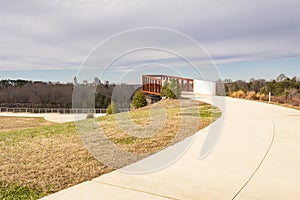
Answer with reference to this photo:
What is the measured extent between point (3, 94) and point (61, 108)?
16.1m

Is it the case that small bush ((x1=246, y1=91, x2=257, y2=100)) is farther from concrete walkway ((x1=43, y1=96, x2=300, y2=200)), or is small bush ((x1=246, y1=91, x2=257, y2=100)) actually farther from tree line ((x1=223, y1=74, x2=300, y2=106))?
concrete walkway ((x1=43, y1=96, x2=300, y2=200))

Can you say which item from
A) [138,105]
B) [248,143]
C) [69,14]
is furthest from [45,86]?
[248,143]

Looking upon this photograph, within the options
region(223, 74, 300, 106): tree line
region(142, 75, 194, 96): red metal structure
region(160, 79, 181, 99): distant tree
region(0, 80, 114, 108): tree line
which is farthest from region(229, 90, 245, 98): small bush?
region(0, 80, 114, 108): tree line

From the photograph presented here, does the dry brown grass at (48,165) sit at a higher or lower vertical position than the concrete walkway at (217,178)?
lower

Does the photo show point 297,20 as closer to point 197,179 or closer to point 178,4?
point 178,4

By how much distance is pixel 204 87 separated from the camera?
1902cm

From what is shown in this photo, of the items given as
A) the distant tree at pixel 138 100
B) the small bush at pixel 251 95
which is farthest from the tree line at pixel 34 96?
the small bush at pixel 251 95

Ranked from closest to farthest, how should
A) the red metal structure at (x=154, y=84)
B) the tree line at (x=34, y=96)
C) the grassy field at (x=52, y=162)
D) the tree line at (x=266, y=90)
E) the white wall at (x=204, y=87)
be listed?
the grassy field at (x=52, y=162)
the tree line at (x=266, y=90)
the red metal structure at (x=154, y=84)
the white wall at (x=204, y=87)
the tree line at (x=34, y=96)

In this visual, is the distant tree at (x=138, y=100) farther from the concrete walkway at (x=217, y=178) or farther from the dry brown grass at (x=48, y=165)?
the concrete walkway at (x=217, y=178)

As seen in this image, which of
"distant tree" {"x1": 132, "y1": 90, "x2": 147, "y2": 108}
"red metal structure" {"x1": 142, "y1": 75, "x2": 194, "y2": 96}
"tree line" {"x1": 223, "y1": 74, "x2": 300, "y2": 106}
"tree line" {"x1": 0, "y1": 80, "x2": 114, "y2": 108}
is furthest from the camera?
"tree line" {"x1": 0, "y1": 80, "x2": 114, "y2": 108}

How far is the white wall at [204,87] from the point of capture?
18.4 meters

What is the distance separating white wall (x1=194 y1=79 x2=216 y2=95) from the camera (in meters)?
18.4

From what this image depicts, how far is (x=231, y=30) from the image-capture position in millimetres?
11508

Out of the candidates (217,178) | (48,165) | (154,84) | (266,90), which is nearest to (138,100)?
(154,84)
